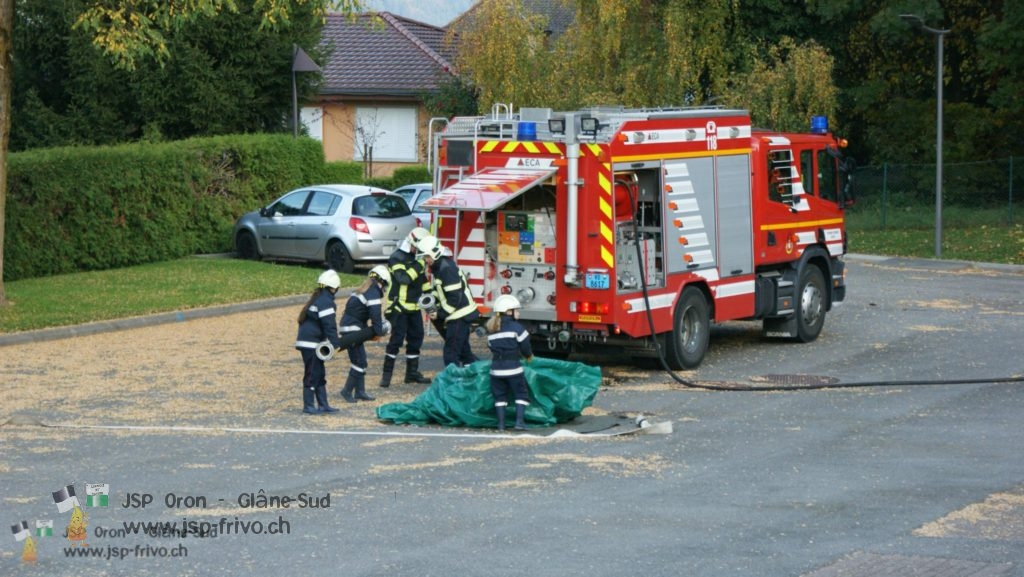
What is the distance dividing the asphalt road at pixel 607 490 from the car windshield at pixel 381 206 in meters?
11.4

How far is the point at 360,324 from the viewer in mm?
14555

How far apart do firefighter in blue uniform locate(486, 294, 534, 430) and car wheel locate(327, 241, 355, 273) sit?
43.3 ft

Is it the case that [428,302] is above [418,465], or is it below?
above

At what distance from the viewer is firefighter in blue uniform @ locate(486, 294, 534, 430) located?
42.4 feet

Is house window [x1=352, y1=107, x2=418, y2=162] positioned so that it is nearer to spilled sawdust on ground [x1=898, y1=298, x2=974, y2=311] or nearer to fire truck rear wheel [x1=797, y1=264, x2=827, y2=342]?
spilled sawdust on ground [x1=898, y1=298, x2=974, y2=311]

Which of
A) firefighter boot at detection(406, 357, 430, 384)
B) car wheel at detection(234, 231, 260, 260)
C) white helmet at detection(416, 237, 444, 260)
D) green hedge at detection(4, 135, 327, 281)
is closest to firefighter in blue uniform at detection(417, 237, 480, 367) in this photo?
white helmet at detection(416, 237, 444, 260)

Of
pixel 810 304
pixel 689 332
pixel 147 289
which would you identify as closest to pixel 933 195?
pixel 810 304

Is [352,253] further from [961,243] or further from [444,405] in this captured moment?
[961,243]

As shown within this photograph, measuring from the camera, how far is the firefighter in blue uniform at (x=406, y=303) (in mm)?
15461

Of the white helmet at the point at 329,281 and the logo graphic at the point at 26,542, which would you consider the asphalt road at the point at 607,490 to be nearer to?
the logo graphic at the point at 26,542

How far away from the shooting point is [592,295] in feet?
51.4

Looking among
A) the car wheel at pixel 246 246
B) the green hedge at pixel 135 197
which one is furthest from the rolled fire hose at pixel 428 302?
the car wheel at pixel 246 246

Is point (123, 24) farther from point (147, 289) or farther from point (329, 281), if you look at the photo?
point (329, 281)

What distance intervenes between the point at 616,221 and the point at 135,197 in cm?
1285
